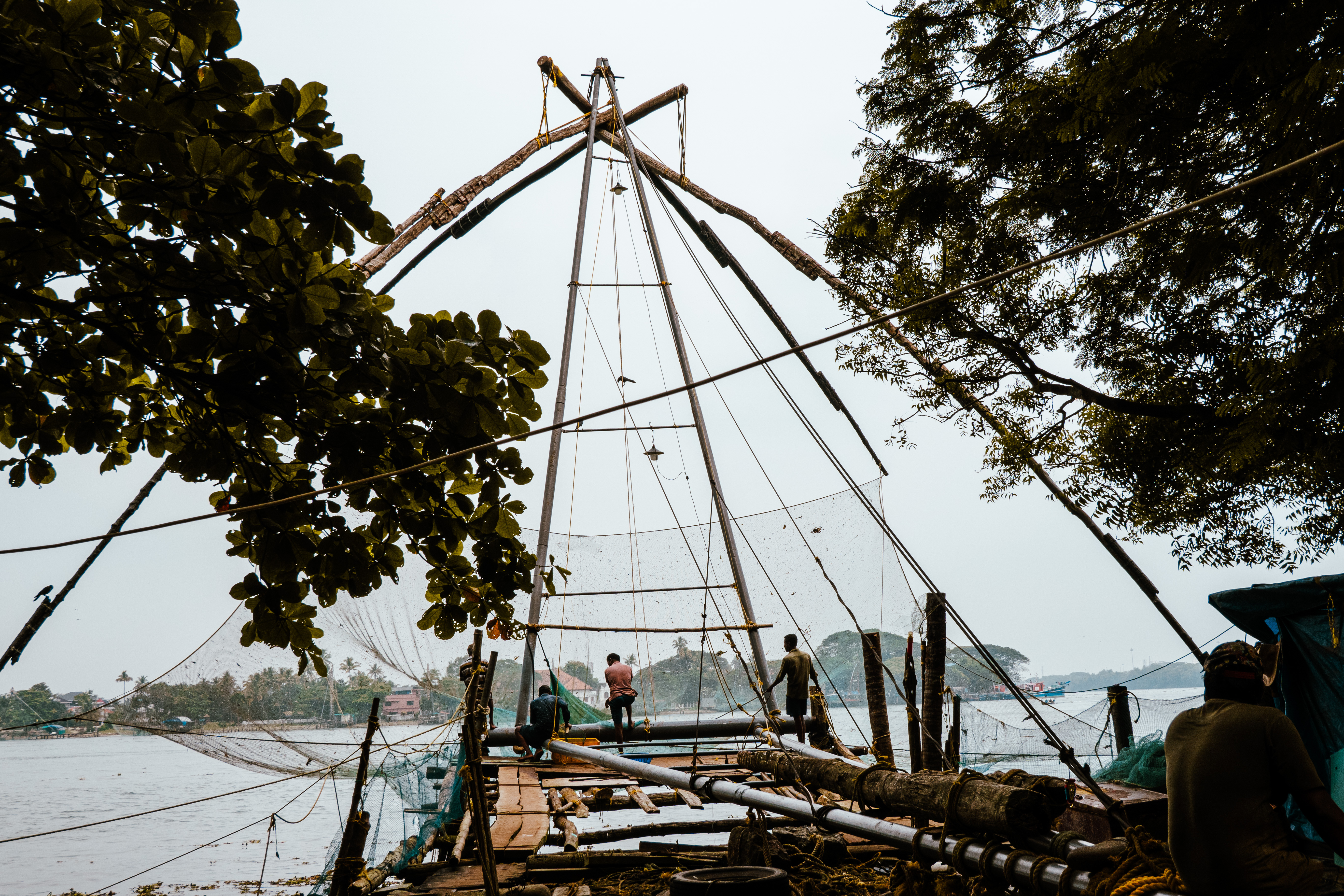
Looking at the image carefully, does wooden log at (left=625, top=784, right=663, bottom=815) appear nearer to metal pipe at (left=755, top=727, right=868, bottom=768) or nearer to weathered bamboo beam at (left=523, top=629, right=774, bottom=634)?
metal pipe at (left=755, top=727, right=868, bottom=768)

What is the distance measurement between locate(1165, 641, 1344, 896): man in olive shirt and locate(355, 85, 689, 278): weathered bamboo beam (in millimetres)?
8022

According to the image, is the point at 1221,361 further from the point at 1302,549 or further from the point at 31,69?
the point at 31,69

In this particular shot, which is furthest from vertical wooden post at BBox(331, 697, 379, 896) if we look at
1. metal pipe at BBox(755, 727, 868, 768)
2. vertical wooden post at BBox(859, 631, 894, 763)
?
vertical wooden post at BBox(859, 631, 894, 763)

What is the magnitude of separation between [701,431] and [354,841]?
215 inches

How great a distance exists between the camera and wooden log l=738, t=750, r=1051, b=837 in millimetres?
3641

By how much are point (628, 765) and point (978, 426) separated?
4.96m

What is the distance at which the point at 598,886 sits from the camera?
618cm

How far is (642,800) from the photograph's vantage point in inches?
325

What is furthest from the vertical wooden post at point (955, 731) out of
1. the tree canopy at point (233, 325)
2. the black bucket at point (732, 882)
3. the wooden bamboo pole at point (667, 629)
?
the tree canopy at point (233, 325)

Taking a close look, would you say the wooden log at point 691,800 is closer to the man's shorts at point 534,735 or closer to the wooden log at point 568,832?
the wooden log at point 568,832

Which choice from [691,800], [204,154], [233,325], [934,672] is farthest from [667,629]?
[204,154]

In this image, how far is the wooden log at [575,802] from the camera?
7777 millimetres

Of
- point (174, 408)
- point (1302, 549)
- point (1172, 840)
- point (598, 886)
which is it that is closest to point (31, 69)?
point (174, 408)

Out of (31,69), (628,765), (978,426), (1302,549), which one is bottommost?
(628,765)
